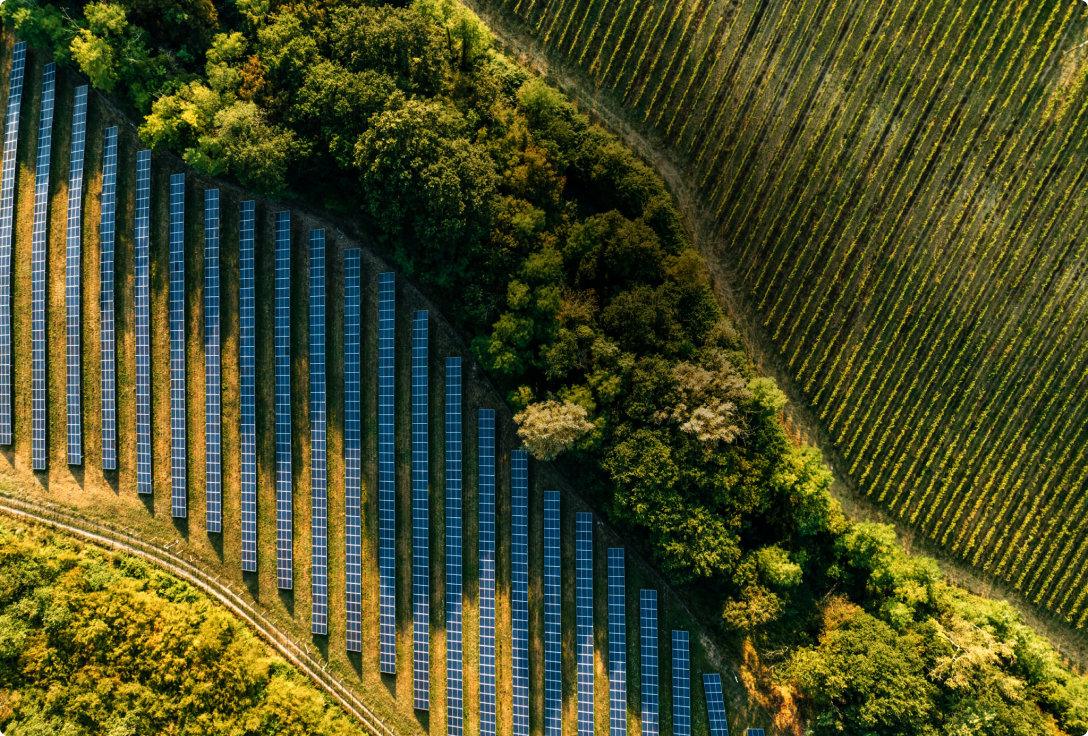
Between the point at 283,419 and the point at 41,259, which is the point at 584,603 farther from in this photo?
the point at 41,259

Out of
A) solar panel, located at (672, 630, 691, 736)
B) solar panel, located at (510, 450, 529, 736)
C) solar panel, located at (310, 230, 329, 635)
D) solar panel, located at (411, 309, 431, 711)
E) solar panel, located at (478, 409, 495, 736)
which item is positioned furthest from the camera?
solar panel, located at (310, 230, 329, 635)

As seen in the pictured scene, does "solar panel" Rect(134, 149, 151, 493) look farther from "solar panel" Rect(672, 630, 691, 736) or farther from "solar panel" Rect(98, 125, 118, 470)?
"solar panel" Rect(672, 630, 691, 736)

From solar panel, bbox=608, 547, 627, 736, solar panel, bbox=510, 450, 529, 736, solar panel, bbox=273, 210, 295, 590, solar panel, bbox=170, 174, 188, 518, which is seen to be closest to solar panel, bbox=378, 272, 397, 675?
Result: solar panel, bbox=273, 210, 295, 590

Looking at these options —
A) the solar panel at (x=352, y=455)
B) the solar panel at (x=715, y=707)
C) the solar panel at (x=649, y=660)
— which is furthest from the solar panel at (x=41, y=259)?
the solar panel at (x=715, y=707)

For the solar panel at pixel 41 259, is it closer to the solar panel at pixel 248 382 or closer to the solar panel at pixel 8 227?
the solar panel at pixel 8 227

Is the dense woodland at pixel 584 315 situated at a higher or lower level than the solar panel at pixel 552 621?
higher

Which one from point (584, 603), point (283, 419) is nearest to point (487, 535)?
point (584, 603)
